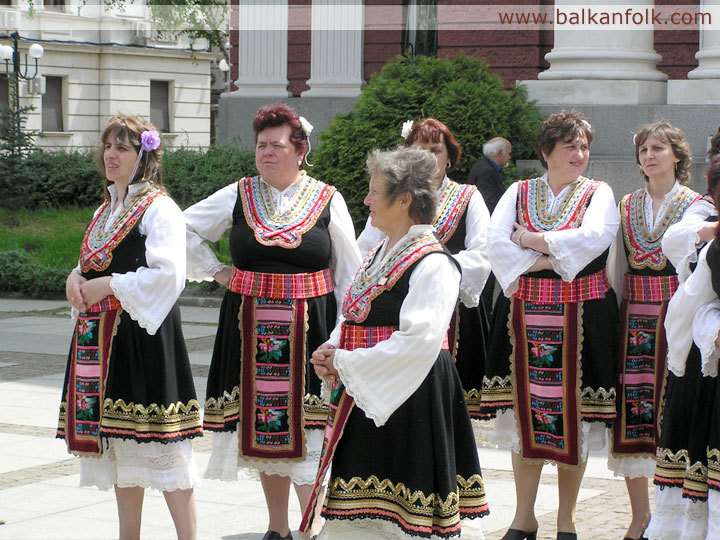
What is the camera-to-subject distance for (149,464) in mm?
5254

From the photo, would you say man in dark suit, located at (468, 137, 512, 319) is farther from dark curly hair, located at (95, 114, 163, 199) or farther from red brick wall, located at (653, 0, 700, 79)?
dark curly hair, located at (95, 114, 163, 199)

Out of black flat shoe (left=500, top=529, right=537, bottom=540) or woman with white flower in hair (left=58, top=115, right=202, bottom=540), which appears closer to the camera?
woman with white flower in hair (left=58, top=115, right=202, bottom=540)

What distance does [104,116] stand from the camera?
37.5 m

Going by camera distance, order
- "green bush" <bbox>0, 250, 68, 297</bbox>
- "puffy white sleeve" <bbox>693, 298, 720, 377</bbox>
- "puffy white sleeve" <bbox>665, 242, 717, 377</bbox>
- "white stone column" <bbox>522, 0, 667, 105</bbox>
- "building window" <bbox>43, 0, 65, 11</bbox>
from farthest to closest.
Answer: "building window" <bbox>43, 0, 65, 11</bbox> → "green bush" <bbox>0, 250, 68, 297</bbox> → "white stone column" <bbox>522, 0, 667, 105</bbox> → "puffy white sleeve" <bbox>665, 242, 717, 377</bbox> → "puffy white sleeve" <bbox>693, 298, 720, 377</bbox>

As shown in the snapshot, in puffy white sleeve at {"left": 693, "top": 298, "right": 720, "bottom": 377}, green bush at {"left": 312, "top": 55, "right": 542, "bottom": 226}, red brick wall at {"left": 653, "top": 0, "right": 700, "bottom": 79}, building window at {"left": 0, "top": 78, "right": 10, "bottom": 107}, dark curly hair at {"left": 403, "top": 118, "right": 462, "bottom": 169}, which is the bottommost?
puffy white sleeve at {"left": 693, "top": 298, "right": 720, "bottom": 377}

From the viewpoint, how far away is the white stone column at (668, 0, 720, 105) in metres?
12.9

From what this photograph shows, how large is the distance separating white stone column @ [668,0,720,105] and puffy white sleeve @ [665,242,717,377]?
8422mm

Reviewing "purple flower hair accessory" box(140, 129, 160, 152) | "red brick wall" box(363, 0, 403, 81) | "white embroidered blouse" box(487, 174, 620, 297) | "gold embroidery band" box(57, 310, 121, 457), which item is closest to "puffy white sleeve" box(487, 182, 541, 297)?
"white embroidered blouse" box(487, 174, 620, 297)

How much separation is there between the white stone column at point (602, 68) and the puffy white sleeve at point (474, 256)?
23.1 ft

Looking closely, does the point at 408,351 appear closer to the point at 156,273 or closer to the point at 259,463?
the point at 156,273

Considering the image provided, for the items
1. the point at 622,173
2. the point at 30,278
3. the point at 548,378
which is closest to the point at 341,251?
the point at 548,378

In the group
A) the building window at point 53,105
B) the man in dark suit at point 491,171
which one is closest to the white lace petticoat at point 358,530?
the man in dark suit at point 491,171

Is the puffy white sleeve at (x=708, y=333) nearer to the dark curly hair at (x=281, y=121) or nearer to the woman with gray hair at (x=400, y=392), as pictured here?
the woman with gray hair at (x=400, y=392)

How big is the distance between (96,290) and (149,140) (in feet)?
2.28
